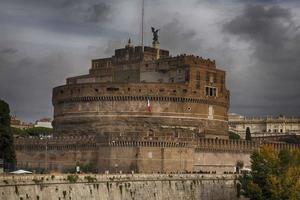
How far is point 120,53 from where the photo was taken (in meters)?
97.8

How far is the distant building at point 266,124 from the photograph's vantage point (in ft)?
476

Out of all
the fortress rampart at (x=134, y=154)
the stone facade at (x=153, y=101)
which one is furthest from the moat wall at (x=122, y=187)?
the stone facade at (x=153, y=101)

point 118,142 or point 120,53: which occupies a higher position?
point 120,53

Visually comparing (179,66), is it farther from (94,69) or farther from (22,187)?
(22,187)

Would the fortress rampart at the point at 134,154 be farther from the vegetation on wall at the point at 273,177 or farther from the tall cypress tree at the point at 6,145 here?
the tall cypress tree at the point at 6,145

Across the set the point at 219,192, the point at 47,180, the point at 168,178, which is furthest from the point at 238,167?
the point at 47,180

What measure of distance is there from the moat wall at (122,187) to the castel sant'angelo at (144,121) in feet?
25.5

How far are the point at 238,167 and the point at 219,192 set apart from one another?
48.3 ft

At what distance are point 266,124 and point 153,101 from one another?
214 feet

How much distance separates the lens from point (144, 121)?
8569cm

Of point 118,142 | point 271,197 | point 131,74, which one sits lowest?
point 271,197

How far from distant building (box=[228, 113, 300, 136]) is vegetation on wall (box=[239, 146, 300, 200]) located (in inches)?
3004

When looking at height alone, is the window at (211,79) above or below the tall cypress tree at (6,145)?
above

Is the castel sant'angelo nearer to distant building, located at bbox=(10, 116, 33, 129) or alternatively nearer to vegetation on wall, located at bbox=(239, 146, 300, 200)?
vegetation on wall, located at bbox=(239, 146, 300, 200)
